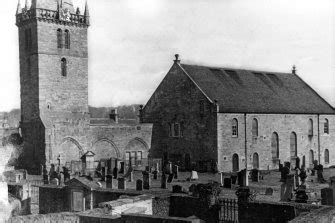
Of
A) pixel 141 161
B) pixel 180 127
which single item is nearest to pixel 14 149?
pixel 141 161

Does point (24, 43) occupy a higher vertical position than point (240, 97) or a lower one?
higher

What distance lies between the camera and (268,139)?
160ft

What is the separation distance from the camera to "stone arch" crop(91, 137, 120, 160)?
4606 cm

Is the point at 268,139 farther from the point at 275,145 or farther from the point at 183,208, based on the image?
the point at 183,208

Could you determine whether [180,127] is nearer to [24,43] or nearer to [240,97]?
[240,97]

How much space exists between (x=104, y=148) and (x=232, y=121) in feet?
40.1

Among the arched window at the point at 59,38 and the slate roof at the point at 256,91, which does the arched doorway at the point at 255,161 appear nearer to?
the slate roof at the point at 256,91

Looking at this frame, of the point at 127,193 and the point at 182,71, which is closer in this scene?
the point at 127,193

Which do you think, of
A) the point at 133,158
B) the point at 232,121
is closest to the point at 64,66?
the point at 133,158

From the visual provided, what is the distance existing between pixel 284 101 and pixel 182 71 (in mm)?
11819

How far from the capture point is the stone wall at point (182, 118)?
45.3m

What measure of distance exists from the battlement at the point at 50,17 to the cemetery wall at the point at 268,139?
16.6 m

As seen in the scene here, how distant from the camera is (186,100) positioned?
46969mm

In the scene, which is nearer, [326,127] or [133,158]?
[133,158]
